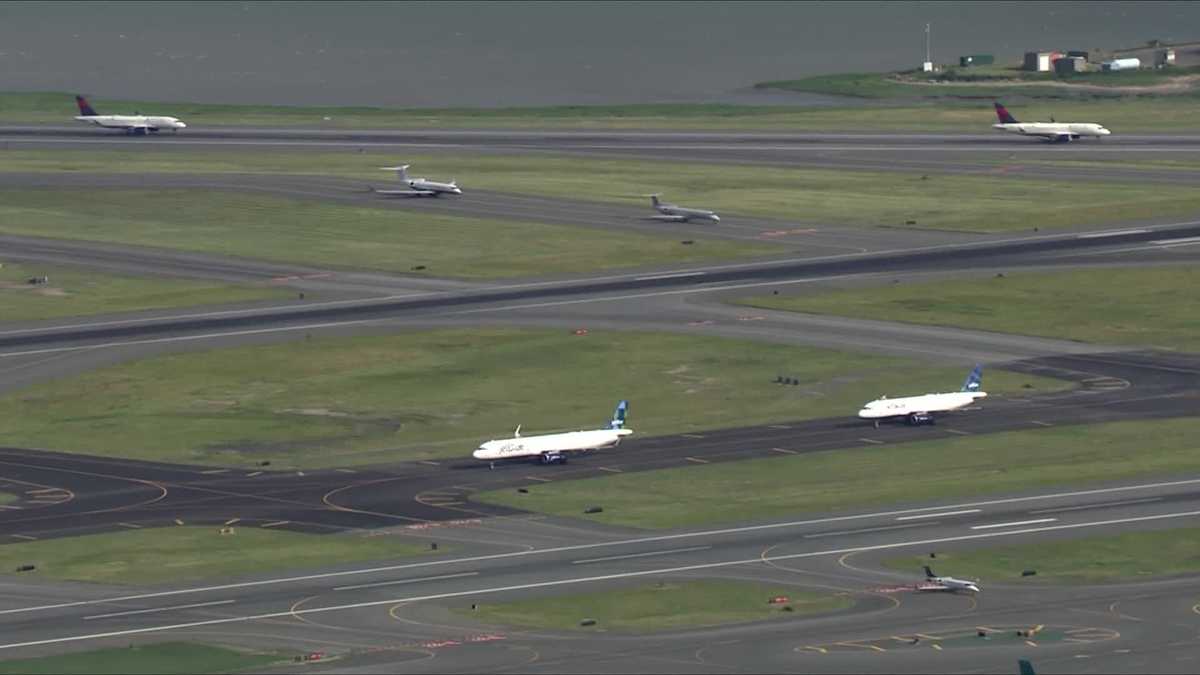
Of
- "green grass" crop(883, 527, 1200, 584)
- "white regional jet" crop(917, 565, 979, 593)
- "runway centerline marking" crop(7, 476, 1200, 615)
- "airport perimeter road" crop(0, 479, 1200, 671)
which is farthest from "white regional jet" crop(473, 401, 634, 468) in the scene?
"white regional jet" crop(917, 565, 979, 593)

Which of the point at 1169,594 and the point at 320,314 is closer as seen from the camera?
the point at 1169,594

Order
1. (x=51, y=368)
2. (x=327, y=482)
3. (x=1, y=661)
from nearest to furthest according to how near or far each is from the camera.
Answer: (x=1, y=661), (x=327, y=482), (x=51, y=368)

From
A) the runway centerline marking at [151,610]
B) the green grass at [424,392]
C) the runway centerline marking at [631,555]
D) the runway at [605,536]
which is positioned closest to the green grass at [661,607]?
the runway at [605,536]

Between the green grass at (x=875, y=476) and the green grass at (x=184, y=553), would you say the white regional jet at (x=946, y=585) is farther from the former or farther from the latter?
the green grass at (x=184, y=553)

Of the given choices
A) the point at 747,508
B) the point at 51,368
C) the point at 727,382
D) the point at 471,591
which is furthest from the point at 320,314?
the point at 471,591

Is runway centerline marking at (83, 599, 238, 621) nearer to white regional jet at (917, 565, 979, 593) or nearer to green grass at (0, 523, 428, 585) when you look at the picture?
green grass at (0, 523, 428, 585)

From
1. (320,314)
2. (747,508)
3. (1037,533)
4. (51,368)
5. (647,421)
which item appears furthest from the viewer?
(320,314)

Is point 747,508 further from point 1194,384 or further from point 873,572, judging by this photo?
point 1194,384
